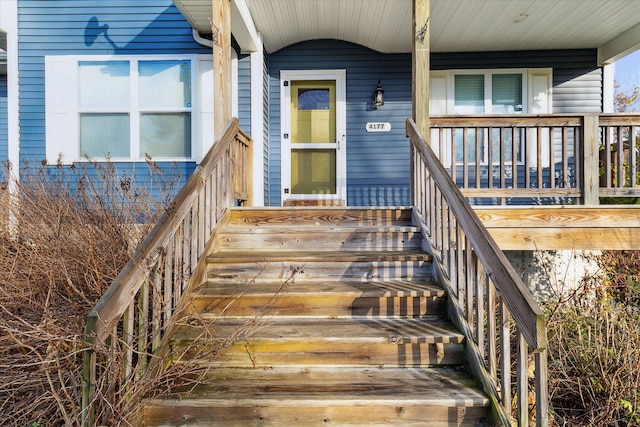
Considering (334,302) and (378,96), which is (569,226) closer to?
(334,302)

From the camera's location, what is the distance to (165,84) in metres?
5.55

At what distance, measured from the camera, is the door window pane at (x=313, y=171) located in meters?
6.01

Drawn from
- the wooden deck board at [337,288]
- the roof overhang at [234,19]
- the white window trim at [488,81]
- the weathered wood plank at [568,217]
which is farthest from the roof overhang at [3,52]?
the weathered wood plank at [568,217]

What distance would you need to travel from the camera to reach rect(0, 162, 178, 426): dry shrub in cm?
204

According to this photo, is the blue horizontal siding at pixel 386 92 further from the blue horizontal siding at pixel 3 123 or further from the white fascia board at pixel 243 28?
the blue horizontal siding at pixel 3 123

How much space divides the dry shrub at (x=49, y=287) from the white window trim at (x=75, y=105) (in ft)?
5.93

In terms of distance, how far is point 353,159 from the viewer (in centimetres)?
600

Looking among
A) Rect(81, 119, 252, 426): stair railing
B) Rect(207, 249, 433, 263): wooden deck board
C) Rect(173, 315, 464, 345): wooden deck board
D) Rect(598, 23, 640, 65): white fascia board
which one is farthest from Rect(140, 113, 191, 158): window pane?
Rect(598, 23, 640, 65): white fascia board

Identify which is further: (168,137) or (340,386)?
(168,137)

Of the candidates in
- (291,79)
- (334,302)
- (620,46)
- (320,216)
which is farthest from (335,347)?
(620,46)

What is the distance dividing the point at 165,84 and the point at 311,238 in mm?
3445

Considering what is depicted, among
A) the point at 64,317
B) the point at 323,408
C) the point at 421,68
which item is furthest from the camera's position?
the point at 421,68

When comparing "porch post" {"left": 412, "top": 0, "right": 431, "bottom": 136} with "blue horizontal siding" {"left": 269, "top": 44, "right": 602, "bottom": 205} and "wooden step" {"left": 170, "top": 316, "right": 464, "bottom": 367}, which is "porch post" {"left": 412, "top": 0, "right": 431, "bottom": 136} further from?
"blue horizontal siding" {"left": 269, "top": 44, "right": 602, "bottom": 205}

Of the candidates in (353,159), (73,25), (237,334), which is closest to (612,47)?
(353,159)
